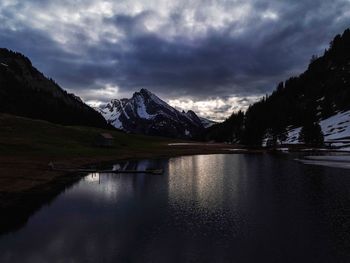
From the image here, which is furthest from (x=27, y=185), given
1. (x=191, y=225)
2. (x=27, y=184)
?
(x=191, y=225)

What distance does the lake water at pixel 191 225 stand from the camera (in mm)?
30547

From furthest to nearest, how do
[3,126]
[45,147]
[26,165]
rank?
[3,126]
[45,147]
[26,165]

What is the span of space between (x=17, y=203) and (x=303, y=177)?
188ft

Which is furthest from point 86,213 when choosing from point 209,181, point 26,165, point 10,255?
point 26,165

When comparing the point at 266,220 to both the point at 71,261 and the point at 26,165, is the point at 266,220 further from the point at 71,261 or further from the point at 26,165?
the point at 26,165

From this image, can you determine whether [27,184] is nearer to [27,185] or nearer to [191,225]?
[27,185]

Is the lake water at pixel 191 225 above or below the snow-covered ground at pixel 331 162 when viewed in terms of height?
below

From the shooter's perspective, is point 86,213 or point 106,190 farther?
point 106,190

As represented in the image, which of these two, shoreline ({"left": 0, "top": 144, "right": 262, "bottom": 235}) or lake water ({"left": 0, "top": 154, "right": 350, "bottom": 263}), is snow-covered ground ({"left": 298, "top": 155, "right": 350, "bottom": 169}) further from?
shoreline ({"left": 0, "top": 144, "right": 262, "bottom": 235})

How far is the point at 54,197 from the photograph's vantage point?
57781mm

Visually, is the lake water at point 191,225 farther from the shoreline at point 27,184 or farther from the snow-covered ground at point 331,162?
the snow-covered ground at point 331,162

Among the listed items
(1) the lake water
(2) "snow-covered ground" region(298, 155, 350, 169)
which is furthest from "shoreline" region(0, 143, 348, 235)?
(2) "snow-covered ground" region(298, 155, 350, 169)

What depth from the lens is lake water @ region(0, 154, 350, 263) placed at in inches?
1203

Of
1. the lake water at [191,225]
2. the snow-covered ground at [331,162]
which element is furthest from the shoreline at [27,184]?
the snow-covered ground at [331,162]
